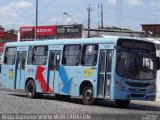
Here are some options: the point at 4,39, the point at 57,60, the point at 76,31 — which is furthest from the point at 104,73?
the point at 4,39

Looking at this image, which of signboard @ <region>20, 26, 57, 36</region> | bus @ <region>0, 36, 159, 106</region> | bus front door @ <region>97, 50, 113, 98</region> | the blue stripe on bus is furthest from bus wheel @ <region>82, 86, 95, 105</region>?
signboard @ <region>20, 26, 57, 36</region>

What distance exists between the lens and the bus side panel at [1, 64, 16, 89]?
27812mm

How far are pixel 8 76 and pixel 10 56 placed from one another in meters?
1.12

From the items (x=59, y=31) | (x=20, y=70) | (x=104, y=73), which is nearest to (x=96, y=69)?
(x=104, y=73)

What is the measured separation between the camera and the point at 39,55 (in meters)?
26.0

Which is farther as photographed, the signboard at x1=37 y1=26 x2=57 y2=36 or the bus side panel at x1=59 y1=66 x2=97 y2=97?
the signboard at x1=37 y1=26 x2=57 y2=36

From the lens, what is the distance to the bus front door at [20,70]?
2703 centimetres

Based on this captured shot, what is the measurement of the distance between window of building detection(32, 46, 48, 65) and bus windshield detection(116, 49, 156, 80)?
5.52 metres

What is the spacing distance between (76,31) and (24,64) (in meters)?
42.8

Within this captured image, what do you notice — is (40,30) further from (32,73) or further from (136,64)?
(136,64)

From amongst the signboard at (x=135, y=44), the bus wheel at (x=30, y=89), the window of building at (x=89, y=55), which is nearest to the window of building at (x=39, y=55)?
the bus wheel at (x=30, y=89)

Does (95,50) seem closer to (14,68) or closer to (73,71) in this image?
(73,71)

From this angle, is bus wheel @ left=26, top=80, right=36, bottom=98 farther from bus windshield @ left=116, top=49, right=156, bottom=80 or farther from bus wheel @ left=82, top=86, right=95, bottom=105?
bus windshield @ left=116, top=49, right=156, bottom=80

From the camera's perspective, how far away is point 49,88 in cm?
2494
